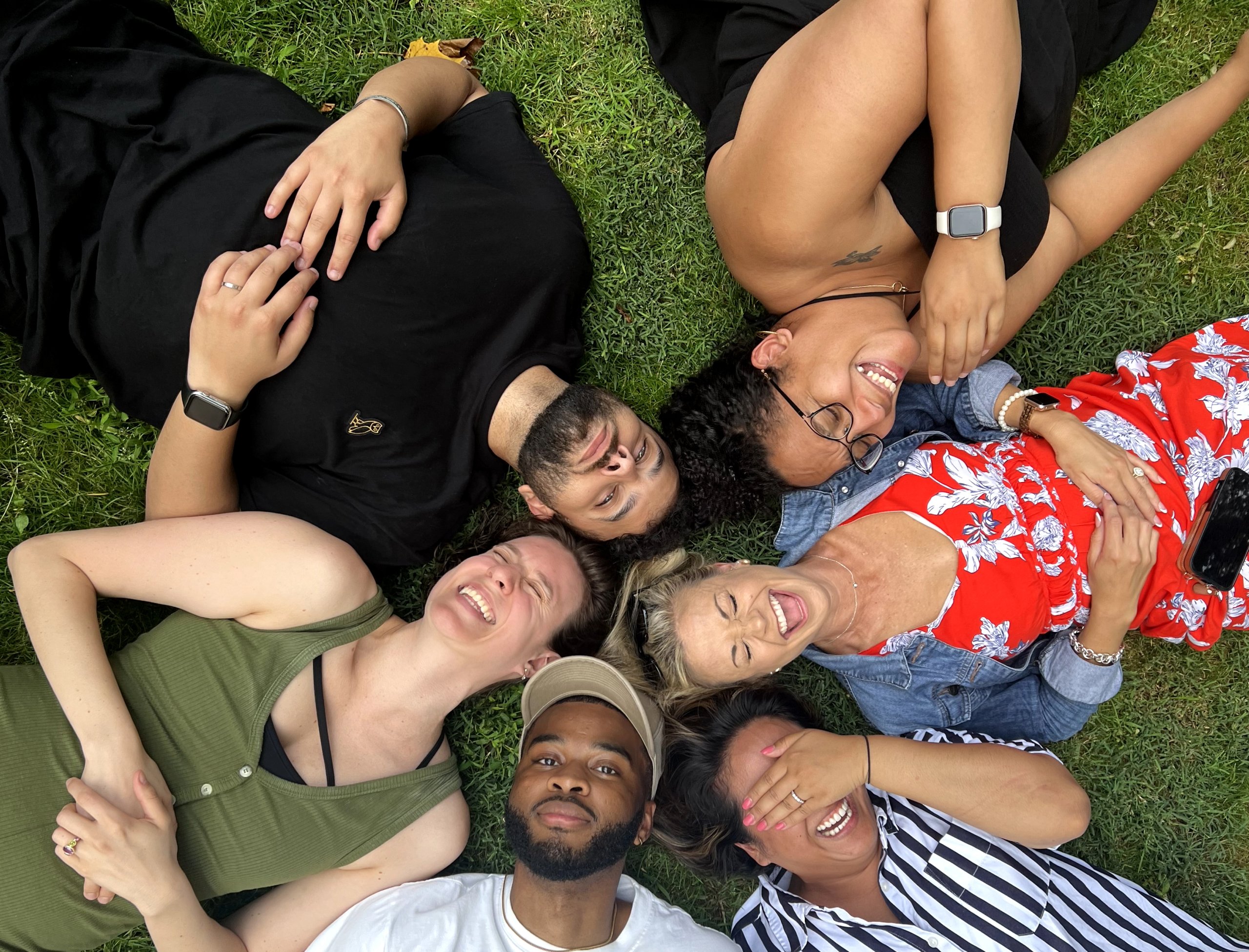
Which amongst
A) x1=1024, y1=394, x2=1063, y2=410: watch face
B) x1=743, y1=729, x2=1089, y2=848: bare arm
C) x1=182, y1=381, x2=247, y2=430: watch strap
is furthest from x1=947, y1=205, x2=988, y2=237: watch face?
x1=182, y1=381, x2=247, y2=430: watch strap

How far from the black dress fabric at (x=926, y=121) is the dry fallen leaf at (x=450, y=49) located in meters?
0.95

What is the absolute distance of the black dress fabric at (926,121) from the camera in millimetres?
3361

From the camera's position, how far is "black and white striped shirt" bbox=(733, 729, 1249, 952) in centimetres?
366

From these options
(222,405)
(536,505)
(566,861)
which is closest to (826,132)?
(536,505)

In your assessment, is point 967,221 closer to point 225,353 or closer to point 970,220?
point 970,220

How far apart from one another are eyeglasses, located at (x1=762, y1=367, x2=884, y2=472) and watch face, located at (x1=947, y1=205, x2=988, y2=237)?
0.83 m

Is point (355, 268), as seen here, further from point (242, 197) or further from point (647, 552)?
point (647, 552)

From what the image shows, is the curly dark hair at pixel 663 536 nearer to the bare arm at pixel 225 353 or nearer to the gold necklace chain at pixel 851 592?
the gold necklace chain at pixel 851 592

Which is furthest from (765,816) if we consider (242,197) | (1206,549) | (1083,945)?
(242,197)

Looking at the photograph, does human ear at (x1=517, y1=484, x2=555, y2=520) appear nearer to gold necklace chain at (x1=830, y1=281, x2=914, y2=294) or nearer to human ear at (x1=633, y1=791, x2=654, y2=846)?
human ear at (x1=633, y1=791, x2=654, y2=846)

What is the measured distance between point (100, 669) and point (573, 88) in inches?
144

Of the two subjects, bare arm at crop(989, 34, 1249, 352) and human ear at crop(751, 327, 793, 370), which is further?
bare arm at crop(989, 34, 1249, 352)

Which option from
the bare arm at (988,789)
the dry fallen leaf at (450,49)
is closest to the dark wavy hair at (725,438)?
the bare arm at (988,789)

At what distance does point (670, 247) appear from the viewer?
440 centimetres
